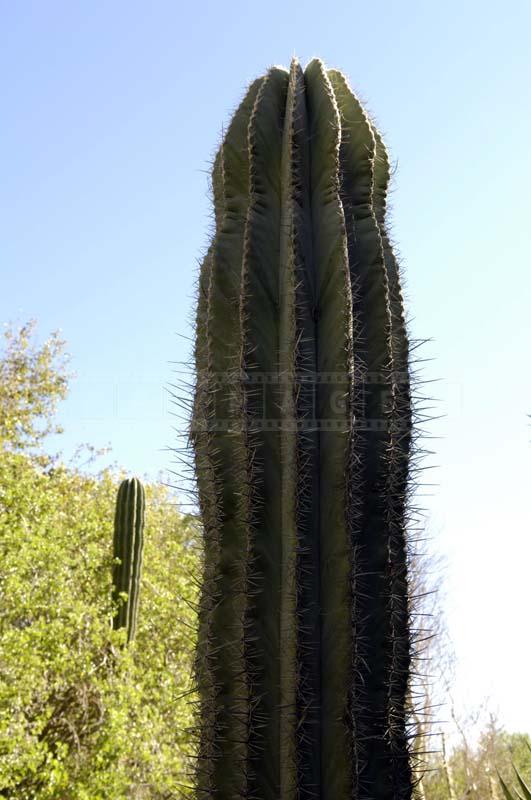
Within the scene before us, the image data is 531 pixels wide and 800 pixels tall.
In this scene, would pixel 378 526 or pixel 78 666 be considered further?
pixel 78 666

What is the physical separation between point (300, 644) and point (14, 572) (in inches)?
216

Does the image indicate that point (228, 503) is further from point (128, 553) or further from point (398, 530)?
point (128, 553)

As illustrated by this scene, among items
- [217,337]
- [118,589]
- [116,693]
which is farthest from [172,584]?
[217,337]

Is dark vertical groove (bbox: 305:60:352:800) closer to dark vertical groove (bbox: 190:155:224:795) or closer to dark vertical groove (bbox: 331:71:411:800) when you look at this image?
dark vertical groove (bbox: 331:71:411:800)

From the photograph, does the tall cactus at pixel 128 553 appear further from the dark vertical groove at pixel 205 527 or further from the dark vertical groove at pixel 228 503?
Answer: the dark vertical groove at pixel 228 503

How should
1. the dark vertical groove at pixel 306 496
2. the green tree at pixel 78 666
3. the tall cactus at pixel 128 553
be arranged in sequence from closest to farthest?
1. the dark vertical groove at pixel 306 496
2. the green tree at pixel 78 666
3. the tall cactus at pixel 128 553

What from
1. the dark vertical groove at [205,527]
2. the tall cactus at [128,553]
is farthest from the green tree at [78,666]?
the dark vertical groove at [205,527]

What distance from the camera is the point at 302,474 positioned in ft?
7.47

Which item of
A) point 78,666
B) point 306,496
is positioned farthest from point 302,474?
point 78,666

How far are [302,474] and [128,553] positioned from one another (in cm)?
647

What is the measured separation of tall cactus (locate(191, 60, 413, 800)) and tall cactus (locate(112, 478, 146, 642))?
20.0ft

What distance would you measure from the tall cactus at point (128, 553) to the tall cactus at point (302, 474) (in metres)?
6.09

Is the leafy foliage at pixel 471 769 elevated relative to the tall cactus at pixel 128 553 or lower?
lower

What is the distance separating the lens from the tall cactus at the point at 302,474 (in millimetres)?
2152
